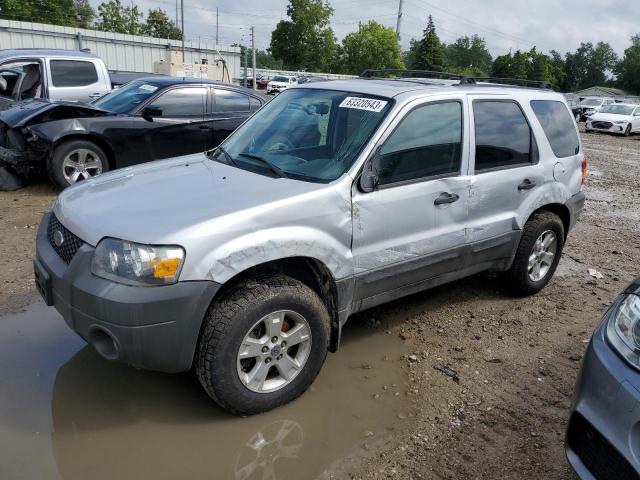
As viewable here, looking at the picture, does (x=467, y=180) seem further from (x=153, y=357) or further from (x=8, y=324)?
(x=8, y=324)

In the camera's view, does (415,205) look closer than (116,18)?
Yes

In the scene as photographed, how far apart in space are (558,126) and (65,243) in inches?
159

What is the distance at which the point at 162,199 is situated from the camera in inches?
122

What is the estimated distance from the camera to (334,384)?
11.7ft

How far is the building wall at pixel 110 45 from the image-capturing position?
28.2 meters

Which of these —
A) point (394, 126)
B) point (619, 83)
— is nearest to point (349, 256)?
point (394, 126)

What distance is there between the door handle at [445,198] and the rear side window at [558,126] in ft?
4.53

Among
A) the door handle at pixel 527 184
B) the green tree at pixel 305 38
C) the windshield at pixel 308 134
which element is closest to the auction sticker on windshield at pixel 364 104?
the windshield at pixel 308 134

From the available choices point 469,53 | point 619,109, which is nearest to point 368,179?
point 619,109

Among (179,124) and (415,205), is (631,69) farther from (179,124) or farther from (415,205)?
(415,205)

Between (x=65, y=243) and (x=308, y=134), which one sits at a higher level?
(x=308, y=134)

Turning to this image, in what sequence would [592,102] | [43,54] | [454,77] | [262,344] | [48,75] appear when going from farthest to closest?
[592,102]
[43,54]
[48,75]
[454,77]
[262,344]

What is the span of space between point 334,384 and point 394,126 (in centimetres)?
171

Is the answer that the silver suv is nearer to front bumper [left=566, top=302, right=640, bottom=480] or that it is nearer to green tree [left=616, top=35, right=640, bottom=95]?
front bumper [left=566, top=302, right=640, bottom=480]
